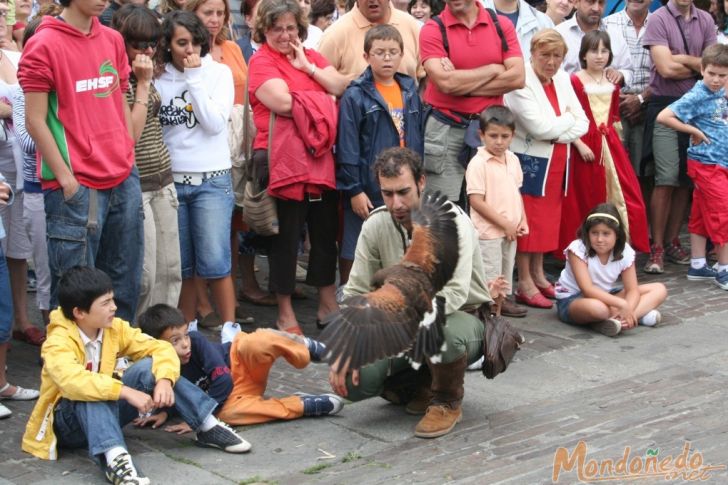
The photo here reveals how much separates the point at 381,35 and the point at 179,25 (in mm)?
1359

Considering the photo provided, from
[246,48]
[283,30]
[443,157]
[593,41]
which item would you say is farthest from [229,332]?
[593,41]

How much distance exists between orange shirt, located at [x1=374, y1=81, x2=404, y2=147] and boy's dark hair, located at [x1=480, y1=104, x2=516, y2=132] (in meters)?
0.57

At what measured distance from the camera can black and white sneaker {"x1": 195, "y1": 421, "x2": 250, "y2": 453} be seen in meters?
5.48

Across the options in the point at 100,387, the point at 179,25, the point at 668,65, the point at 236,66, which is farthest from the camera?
the point at 668,65

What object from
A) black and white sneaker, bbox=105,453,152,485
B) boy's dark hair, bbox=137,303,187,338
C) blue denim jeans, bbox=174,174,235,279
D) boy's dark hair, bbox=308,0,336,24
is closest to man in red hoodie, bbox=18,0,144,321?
boy's dark hair, bbox=137,303,187,338

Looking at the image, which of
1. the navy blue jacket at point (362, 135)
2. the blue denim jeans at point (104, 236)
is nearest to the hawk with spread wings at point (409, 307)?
the blue denim jeans at point (104, 236)

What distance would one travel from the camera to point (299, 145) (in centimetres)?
723

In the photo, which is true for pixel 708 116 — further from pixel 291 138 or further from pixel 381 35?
pixel 291 138

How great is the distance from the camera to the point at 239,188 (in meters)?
7.66

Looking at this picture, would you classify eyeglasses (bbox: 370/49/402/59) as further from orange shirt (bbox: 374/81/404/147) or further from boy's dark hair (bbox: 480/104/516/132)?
boy's dark hair (bbox: 480/104/516/132)

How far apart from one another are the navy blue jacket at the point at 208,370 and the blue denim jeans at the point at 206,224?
1134mm

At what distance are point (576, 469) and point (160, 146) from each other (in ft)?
10.3

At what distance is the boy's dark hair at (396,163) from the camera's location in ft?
19.1

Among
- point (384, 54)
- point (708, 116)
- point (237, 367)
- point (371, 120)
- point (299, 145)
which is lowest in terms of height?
point (237, 367)
